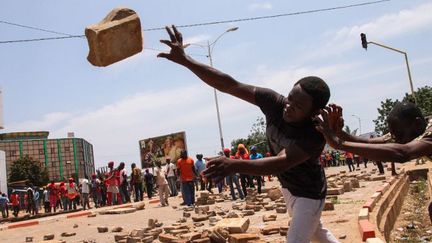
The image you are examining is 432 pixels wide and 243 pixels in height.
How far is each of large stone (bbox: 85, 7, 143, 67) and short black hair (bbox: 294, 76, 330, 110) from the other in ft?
6.14

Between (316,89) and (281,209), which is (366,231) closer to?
(316,89)

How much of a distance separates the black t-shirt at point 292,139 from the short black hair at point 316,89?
15cm

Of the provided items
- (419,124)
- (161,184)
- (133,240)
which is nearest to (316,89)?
(419,124)

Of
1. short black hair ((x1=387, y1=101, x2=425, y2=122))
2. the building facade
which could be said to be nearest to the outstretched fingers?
short black hair ((x1=387, y1=101, x2=425, y2=122))

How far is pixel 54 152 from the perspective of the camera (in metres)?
84.4

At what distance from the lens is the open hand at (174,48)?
3.64 meters

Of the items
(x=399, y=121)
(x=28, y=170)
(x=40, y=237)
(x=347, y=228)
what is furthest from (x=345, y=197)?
(x=28, y=170)

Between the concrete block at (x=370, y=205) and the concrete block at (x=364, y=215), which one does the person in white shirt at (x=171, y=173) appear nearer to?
the concrete block at (x=370, y=205)

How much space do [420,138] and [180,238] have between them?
4.15 meters

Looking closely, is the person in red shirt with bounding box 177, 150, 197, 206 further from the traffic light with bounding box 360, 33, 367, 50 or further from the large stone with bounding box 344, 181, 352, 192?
the traffic light with bounding box 360, 33, 367, 50

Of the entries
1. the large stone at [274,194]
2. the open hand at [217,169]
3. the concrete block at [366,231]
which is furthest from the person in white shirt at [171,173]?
the open hand at [217,169]

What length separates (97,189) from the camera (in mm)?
20797

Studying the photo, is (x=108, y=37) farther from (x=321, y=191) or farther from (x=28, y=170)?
(x=28, y=170)

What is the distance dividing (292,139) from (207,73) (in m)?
0.86
